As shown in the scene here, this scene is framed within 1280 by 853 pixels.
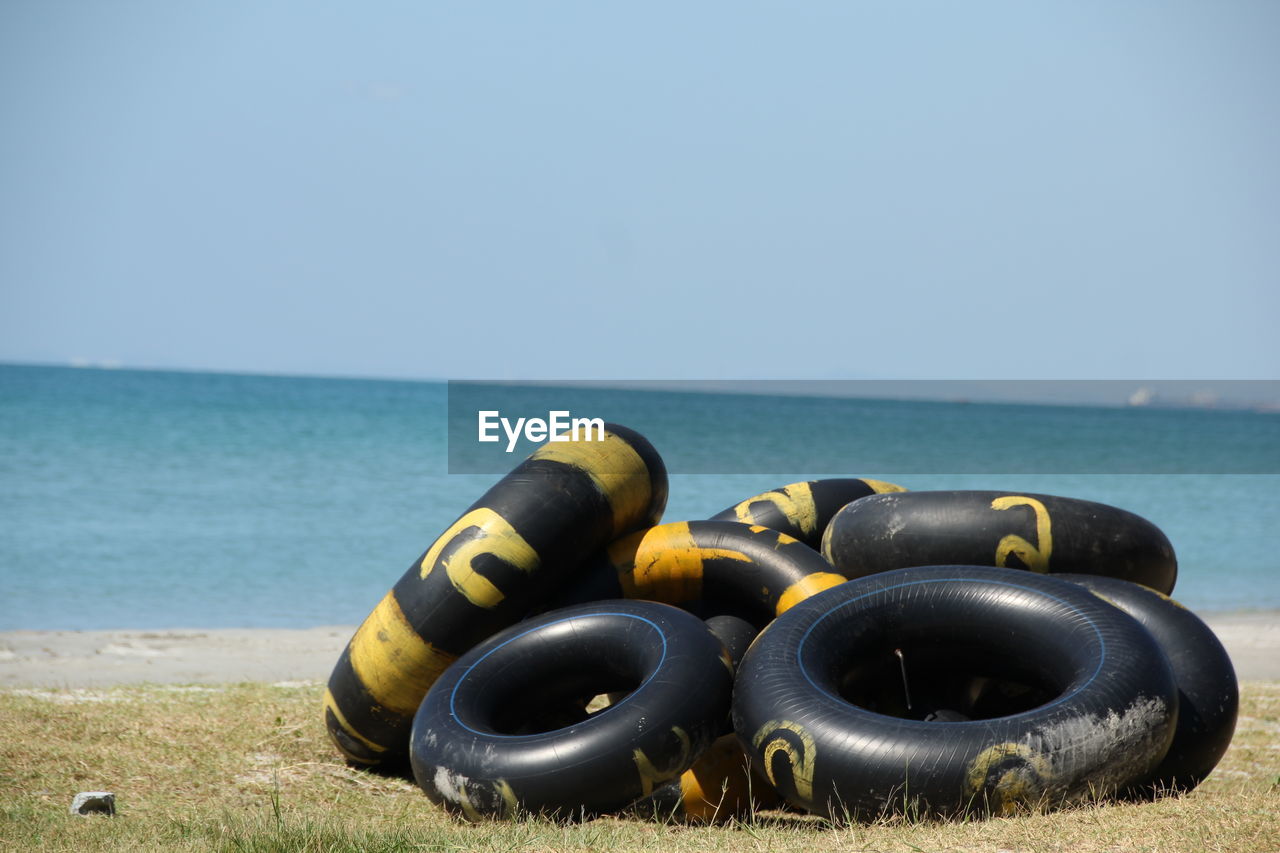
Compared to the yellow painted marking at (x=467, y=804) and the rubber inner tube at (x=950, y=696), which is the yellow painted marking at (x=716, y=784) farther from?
the yellow painted marking at (x=467, y=804)

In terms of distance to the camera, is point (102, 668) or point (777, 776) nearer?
point (777, 776)

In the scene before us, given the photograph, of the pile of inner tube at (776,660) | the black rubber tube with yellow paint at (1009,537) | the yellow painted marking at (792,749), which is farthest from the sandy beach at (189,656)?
the yellow painted marking at (792,749)

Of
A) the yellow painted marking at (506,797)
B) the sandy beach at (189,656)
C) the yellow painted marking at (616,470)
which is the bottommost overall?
the sandy beach at (189,656)

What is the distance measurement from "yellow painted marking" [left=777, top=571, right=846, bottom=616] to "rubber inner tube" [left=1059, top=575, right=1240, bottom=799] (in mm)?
1194

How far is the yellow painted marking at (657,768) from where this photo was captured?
5.16 metres

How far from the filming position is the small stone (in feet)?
17.3

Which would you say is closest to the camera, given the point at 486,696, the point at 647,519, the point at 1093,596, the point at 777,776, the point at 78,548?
the point at 777,776

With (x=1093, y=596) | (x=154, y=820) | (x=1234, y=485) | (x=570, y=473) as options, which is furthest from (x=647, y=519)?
(x=1234, y=485)

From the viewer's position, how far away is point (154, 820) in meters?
5.12

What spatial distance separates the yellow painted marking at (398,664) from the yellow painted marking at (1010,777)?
114 inches

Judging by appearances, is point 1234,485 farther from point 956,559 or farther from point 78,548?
point 956,559

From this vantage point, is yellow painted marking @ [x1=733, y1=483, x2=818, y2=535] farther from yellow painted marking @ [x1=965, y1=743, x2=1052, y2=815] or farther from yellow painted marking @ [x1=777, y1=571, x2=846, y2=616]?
yellow painted marking @ [x1=965, y1=743, x2=1052, y2=815]

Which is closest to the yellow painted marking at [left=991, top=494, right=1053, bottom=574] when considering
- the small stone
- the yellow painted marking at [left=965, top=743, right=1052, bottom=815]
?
the yellow painted marking at [left=965, top=743, right=1052, bottom=815]

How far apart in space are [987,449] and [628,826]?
46.9 metres
